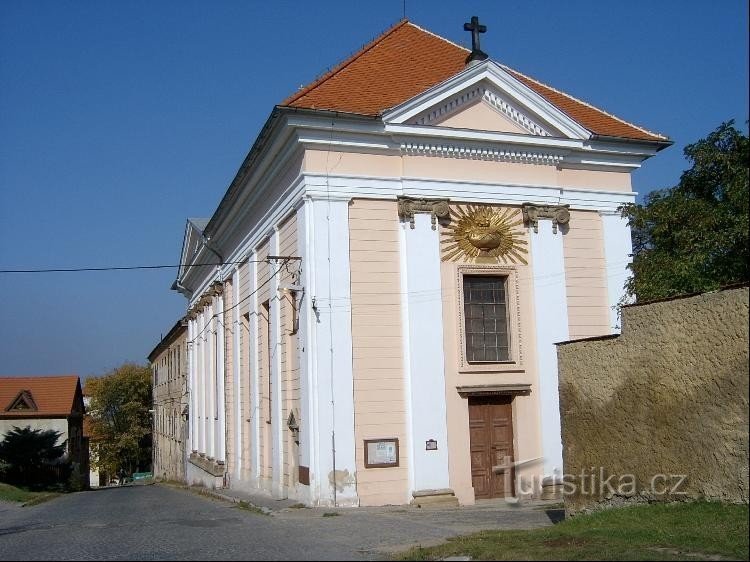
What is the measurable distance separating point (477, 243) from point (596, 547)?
10.1 metres

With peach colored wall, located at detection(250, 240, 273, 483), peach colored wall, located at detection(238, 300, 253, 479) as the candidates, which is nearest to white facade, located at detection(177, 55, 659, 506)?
peach colored wall, located at detection(250, 240, 273, 483)

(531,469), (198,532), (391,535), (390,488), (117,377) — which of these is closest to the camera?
(391,535)

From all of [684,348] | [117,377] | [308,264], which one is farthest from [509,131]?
[117,377]

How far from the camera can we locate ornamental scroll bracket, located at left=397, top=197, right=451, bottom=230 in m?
18.1

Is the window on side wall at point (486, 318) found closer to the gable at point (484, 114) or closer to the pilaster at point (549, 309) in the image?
the pilaster at point (549, 309)

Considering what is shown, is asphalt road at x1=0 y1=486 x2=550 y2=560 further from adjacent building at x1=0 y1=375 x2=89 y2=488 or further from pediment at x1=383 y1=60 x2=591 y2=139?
adjacent building at x1=0 y1=375 x2=89 y2=488

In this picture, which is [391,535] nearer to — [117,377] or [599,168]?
[599,168]

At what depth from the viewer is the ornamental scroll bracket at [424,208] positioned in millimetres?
18125

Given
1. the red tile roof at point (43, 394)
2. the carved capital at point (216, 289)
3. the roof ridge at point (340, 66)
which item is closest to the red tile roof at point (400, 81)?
the roof ridge at point (340, 66)

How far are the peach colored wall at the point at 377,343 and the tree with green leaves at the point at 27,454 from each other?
32440 mm

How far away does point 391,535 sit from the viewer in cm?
1235

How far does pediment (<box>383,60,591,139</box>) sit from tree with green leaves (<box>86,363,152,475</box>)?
188 ft

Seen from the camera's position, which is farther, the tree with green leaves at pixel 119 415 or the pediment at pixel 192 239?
the tree with green leaves at pixel 119 415

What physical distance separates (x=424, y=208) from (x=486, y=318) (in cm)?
293
